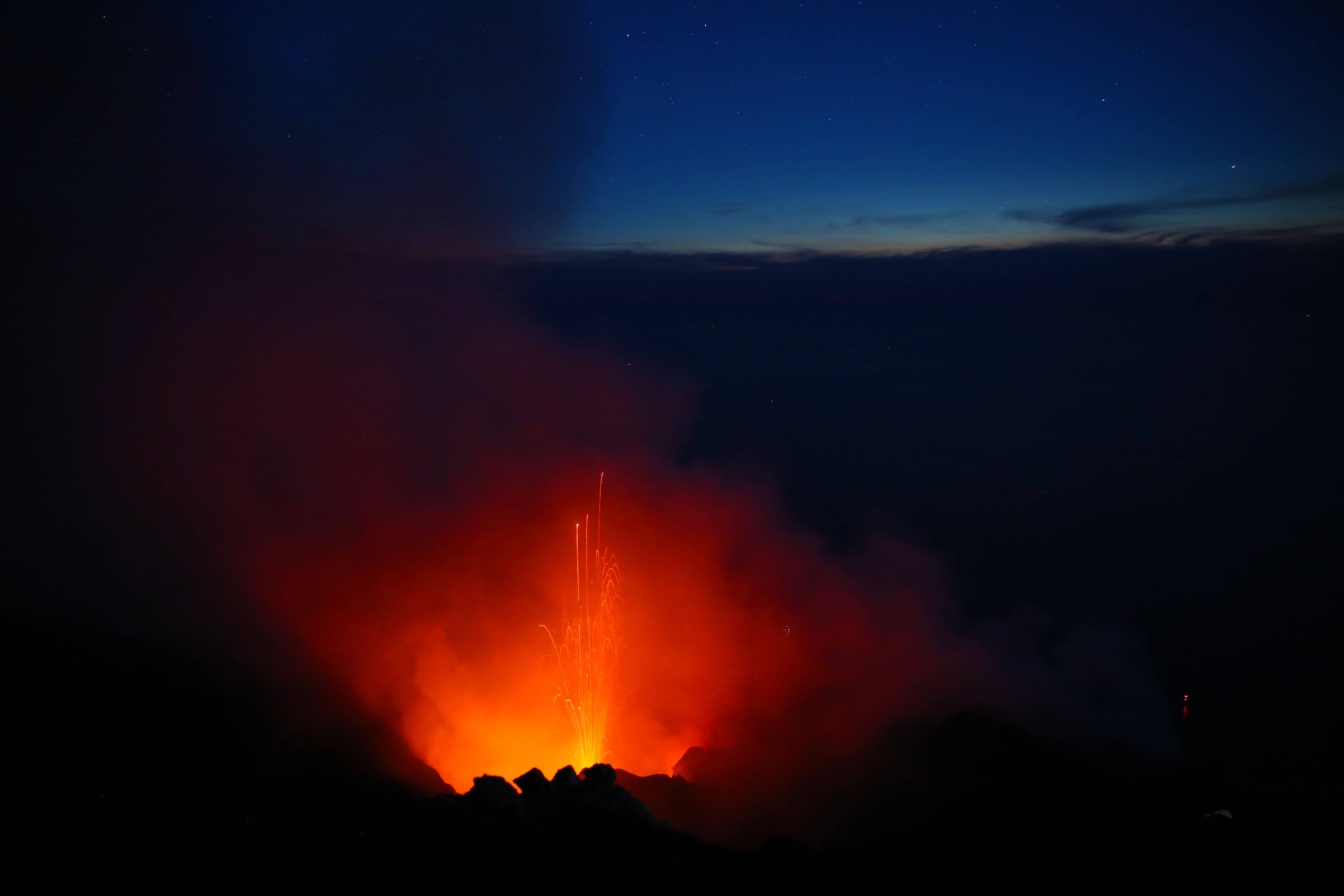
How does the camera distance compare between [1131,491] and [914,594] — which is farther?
[1131,491]

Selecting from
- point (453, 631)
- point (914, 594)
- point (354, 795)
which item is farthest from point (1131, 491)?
point (354, 795)

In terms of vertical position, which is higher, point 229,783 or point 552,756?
point 229,783

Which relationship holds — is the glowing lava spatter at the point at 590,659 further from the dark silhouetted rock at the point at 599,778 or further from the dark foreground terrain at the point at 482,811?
the dark silhouetted rock at the point at 599,778

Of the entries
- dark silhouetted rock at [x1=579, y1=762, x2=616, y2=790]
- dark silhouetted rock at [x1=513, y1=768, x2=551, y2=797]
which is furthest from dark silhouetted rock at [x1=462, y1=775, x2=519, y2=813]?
dark silhouetted rock at [x1=579, y1=762, x2=616, y2=790]

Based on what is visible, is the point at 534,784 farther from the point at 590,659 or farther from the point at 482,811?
the point at 590,659

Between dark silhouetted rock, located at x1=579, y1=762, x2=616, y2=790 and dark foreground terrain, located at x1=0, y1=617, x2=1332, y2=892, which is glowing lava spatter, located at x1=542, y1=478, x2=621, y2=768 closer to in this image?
dark foreground terrain, located at x1=0, y1=617, x2=1332, y2=892

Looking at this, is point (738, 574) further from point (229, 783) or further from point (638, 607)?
point (229, 783)

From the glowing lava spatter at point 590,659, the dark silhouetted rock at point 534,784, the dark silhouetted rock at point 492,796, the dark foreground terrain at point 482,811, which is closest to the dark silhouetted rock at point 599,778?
the dark foreground terrain at point 482,811
